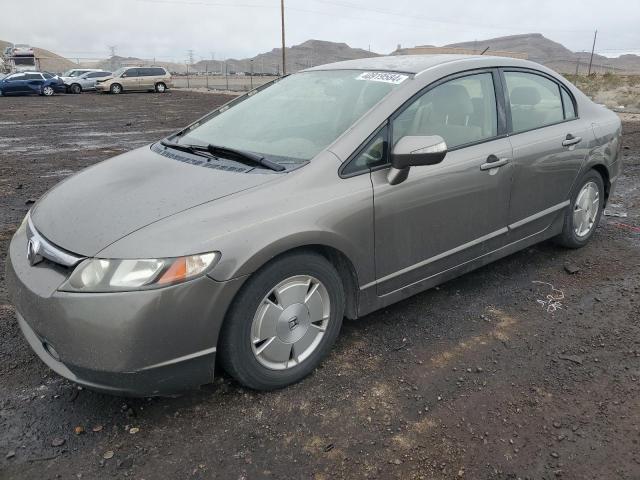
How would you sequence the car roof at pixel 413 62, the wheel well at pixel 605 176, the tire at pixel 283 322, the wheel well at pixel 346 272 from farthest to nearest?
the wheel well at pixel 605 176
the car roof at pixel 413 62
the wheel well at pixel 346 272
the tire at pixel 283 322

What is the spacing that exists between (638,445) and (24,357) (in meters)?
3.21

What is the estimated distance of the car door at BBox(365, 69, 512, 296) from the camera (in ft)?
9.62

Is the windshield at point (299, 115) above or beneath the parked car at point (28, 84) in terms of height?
above

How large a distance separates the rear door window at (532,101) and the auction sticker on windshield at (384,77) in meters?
0.99

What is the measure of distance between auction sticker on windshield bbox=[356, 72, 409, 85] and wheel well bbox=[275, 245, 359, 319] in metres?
1.15

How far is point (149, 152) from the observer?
3.34m

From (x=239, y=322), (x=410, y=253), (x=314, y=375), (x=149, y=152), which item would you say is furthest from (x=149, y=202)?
(x=410, y=253)

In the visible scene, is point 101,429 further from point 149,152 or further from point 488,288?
point 488,288

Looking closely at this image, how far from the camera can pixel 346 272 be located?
284cm

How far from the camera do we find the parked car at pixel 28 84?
28.9 meters

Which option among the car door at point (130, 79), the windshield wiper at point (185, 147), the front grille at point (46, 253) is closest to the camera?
the front grille at point (46, 253)

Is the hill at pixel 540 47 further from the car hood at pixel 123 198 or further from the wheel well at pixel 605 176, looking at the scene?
the car hood at pixel 123 198

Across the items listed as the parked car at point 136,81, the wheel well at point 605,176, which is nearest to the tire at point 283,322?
the wheel well at point 605,176

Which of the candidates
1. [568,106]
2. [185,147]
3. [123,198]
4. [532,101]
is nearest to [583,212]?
[568,106]
